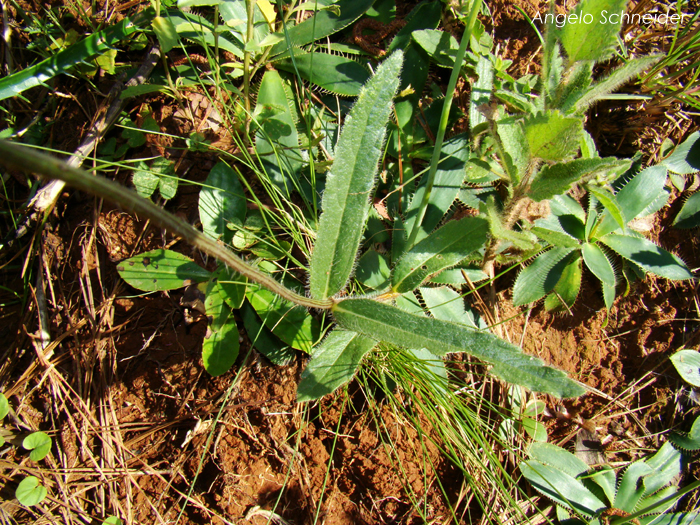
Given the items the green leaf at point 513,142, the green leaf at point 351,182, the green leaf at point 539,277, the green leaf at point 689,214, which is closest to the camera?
the green leaf at point 513,142

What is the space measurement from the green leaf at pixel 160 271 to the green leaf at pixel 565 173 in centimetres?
126

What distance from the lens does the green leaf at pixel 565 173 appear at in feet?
4.05

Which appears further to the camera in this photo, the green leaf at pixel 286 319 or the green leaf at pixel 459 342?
the green leaf at pixel 286 319

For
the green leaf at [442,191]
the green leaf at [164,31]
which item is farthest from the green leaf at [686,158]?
A: the green leaf at [164,31]

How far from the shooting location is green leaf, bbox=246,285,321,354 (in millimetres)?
1535

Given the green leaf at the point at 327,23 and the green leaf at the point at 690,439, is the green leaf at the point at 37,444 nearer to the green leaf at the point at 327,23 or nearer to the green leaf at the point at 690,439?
the green leaf at the point at 327,23

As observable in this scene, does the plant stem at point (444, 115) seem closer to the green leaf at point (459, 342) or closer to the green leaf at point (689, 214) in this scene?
the green leaf at point (459, 342)

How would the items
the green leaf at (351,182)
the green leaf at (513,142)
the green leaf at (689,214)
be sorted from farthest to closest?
the green leaf at (689,214), the green leaf at (351,182), the green leaf at (513,142)

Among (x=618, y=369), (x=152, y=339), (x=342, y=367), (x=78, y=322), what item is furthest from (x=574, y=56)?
(x=78, y=322)

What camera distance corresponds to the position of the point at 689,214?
1915mm

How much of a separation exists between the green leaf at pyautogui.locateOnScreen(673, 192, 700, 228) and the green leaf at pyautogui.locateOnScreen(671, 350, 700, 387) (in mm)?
592

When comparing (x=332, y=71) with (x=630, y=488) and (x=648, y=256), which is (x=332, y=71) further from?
(x=630, y=488)

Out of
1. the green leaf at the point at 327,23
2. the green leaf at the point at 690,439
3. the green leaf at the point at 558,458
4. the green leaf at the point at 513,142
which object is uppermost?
the green leaf at the point at 327,23

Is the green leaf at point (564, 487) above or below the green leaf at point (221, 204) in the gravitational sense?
below
